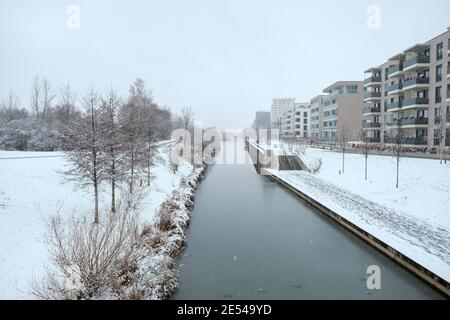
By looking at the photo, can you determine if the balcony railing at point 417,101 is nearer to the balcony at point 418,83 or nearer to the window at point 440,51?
the balcony at point 418,83

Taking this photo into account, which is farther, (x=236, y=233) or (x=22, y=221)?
(x=236, y=233)

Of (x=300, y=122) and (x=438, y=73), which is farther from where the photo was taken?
(x=300, y=122)

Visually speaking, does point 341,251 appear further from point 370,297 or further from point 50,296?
point 50,296

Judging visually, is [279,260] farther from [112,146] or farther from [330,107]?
[330,107]

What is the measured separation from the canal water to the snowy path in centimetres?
76

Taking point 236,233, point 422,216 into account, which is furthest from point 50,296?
point 422,216

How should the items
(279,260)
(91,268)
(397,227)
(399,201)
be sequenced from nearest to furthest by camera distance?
(91,268), (279,260), (397,227), (399,201)

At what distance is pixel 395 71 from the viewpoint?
42.4m

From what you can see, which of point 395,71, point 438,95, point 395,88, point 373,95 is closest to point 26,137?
point 438,95

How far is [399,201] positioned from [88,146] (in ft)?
56.5

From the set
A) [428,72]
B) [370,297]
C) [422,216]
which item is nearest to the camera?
[370,297]

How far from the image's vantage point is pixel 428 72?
122 ft

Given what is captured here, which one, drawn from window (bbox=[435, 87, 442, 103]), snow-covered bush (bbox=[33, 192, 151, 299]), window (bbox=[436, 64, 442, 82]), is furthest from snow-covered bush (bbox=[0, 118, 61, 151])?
window (bbox=[436, 64, 442, 82])

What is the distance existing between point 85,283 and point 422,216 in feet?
50.7
